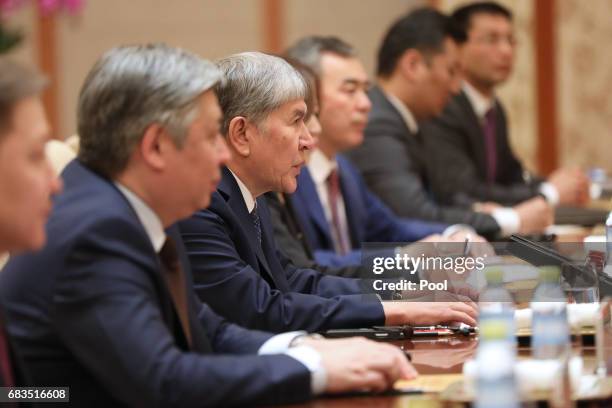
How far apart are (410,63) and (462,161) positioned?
29.9 inches

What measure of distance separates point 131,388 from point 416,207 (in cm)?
357

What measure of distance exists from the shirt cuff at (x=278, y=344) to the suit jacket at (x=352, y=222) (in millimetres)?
1780

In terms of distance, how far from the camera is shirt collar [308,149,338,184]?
4699 mm

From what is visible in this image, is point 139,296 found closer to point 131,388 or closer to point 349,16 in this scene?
point 131,388

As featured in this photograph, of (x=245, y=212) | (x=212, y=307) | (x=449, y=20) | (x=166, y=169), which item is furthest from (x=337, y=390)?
(x=449, y=20)

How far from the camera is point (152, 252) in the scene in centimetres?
216

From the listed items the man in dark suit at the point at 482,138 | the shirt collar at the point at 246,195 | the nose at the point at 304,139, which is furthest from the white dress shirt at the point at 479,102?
the shirt collar at the point at 246,195

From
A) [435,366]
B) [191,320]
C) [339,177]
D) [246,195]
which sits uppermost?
[339,177]

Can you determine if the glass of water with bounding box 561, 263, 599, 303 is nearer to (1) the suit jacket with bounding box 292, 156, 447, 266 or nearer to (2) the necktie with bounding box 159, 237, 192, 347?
(2) the necktie with bounding box 159, 237, 192, 347

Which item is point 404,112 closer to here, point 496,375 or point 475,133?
point 475,133

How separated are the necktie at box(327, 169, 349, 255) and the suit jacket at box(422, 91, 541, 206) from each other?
1.41m

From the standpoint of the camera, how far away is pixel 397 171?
5547 mm

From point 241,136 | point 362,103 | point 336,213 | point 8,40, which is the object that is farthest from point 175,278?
point 8,40

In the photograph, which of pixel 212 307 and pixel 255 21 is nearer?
pixel 212 307
